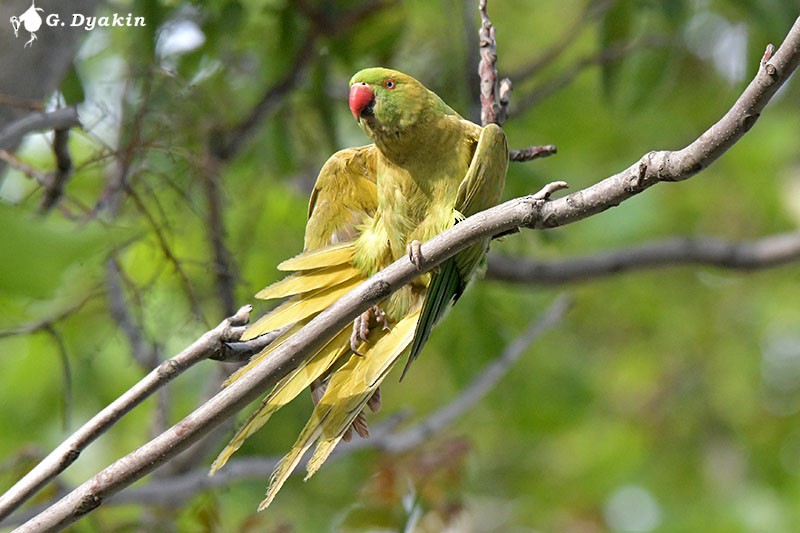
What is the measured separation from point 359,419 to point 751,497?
4.47 m

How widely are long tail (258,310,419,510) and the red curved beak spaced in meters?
0.51

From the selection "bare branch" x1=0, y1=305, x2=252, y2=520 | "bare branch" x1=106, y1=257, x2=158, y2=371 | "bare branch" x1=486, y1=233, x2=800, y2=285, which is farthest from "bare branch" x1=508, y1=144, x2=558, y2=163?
"bare branch" x1=486, y1=233, x2=800, y2=285

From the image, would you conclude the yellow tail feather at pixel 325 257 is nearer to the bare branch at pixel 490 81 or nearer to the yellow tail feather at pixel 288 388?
the yellow tail feather at pixel 288 388

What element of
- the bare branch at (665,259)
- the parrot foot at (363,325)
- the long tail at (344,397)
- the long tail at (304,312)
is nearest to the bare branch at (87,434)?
the long tail at (304,312)

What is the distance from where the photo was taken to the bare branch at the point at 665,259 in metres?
3.80

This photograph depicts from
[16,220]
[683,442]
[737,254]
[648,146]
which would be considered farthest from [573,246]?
[16,220]

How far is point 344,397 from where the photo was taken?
1.84m

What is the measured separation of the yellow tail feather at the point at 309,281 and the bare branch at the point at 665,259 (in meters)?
1.76

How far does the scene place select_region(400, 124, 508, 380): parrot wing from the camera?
1.83 meters

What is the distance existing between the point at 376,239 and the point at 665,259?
216cm

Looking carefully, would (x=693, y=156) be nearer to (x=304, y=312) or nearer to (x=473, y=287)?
(x=304, y=312)

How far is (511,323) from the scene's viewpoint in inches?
153

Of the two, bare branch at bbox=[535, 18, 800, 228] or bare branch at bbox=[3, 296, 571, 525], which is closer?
bare branch at bbox=[535, 18, 800, 228]

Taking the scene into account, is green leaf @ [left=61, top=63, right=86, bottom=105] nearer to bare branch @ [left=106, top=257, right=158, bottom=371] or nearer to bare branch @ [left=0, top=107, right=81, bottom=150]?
bare branch @ [left=106, top=257, right=158, bottom=371]
